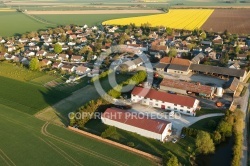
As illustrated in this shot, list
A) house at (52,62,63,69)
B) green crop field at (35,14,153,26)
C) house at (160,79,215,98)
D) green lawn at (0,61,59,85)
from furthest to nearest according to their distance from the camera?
green crop field at (35,14,153,26) → house at (52,62,63,69) → green lawn at (0,61,59,85) → house at (160,79,215,98)

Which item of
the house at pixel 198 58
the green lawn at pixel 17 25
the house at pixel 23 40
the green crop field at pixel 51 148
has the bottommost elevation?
the green crop field at pixel 51 148

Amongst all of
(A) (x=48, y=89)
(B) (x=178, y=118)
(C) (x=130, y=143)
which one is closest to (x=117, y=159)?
(C) (x=130, y=143)

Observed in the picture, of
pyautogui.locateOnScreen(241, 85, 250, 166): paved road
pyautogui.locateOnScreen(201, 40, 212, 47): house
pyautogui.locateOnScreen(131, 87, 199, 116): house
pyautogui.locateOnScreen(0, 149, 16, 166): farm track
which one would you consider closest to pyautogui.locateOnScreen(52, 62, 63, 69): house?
pyautogui.locateOnScreen(131, 87, 199, 116): house

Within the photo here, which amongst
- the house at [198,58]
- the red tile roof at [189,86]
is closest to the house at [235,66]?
the house at [198,58]

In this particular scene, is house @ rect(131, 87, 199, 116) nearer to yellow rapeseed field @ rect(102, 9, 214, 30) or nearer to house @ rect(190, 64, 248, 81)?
house @ rect(190, 64, 248, 81)

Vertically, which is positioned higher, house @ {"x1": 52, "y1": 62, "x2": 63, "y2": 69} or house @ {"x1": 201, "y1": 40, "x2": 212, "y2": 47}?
house @ {"x1": 201, "y1": 40, "x2": 212, "y2": 47}

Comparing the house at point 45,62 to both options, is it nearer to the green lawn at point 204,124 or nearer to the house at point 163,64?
the house at point 163,64

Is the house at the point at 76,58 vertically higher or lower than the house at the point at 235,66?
lower
